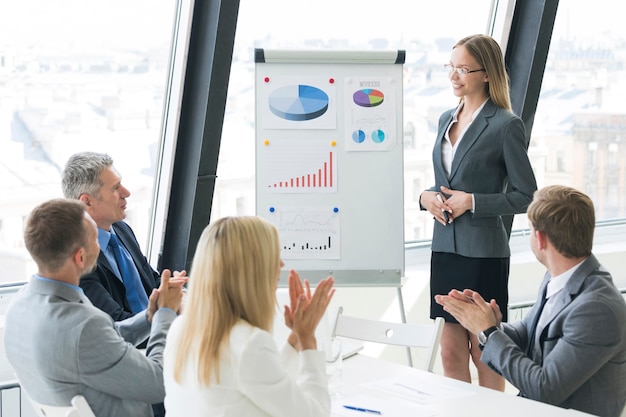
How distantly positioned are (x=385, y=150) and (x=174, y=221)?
1.16 metres

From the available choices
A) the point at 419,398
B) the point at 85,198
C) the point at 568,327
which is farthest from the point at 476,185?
the point at 85,198

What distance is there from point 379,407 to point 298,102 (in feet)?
6.49

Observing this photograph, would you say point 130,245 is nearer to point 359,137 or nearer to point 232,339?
point 359,137

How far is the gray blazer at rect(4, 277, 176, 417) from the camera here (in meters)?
2.35

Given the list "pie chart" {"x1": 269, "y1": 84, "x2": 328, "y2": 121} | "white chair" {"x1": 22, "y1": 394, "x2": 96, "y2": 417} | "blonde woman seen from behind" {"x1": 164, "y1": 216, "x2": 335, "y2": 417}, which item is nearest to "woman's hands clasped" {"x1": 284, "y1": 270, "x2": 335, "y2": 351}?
"blonde woman seen from behind" {"x1": 164, "y1": 216, "x2": 335, "y2": 417}

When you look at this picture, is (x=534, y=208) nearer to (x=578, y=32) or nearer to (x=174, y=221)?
(x=174, y=221)

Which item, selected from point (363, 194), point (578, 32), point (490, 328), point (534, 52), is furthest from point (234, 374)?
point (578, 32)

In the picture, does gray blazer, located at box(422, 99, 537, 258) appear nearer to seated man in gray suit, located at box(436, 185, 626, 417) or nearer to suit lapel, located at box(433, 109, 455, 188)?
suit lapel, located at box(433, 109, 455, 188)

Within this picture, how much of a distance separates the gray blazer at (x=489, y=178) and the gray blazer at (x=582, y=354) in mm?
1058

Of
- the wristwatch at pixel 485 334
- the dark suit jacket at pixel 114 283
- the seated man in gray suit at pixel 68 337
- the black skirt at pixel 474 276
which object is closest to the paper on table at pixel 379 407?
the wristwatch at pixel 485 334

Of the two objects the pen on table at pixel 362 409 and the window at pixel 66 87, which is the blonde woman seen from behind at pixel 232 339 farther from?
the window at pixel 66 87

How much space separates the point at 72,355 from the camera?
2.34 meters

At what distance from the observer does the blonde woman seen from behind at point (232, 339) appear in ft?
6.67

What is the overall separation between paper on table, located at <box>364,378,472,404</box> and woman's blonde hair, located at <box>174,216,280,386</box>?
681mm
